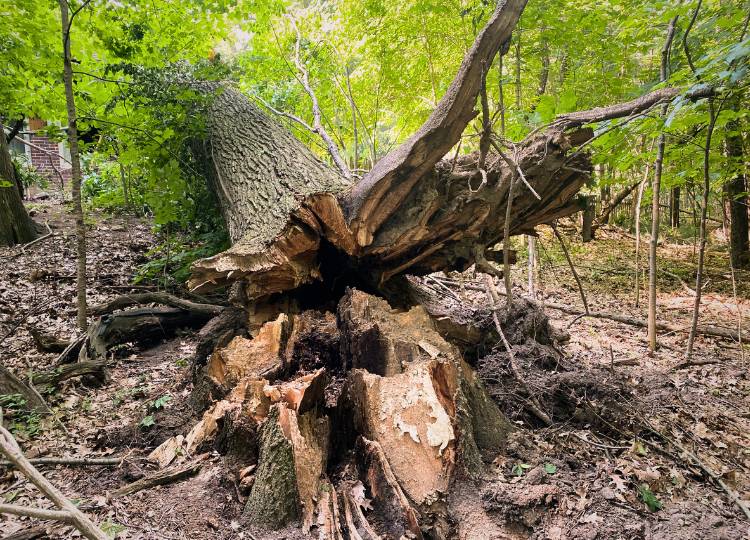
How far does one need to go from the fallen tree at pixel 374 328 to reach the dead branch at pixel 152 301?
121 cm

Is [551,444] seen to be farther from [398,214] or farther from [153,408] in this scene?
[153,408]

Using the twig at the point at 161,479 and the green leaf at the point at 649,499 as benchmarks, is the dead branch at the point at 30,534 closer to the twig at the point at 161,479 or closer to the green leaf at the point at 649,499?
the twig at the point at 161,479

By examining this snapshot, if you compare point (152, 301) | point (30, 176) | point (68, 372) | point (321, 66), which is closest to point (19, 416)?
point (68, 372)

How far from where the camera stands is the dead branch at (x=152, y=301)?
4.44 metres

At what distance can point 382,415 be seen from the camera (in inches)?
81.8

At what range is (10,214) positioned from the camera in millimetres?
6910

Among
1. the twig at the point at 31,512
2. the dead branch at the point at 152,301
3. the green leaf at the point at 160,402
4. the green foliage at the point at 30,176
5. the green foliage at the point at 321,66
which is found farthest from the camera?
the green foliage at the point at 30,176

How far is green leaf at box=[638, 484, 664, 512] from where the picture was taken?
1843 millimetres

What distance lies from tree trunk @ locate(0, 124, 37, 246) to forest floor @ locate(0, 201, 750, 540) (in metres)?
2.49

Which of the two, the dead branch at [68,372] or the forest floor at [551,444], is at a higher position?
the dead branch at [68,372]

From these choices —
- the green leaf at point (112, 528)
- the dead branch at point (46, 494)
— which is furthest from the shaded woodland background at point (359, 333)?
the dead branch at point (46, 494)

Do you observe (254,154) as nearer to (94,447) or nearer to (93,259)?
(94,447)

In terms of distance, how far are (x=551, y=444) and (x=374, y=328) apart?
120 cm

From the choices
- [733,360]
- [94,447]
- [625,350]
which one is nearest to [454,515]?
[94,447]
